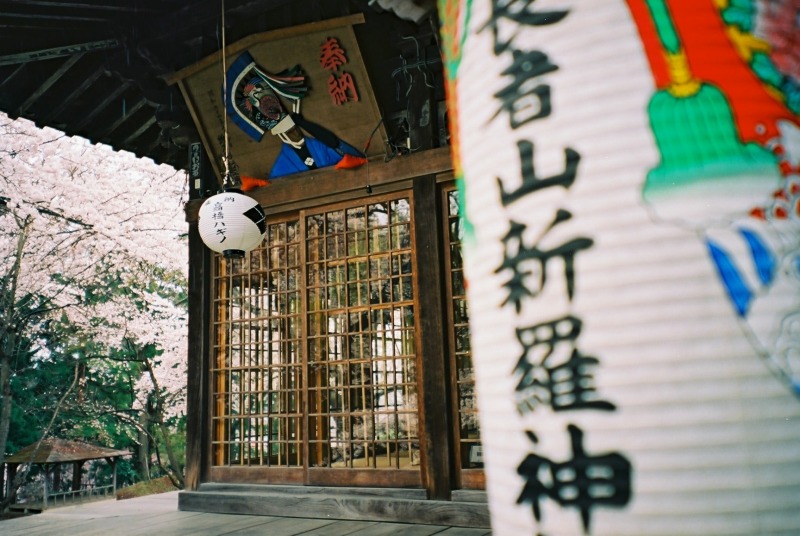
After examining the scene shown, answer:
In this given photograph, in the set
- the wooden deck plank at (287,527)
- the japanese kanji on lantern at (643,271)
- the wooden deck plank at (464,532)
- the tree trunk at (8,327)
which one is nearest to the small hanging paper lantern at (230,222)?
the wooden deck plank at (287,527)

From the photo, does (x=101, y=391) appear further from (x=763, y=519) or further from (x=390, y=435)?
(x=763, y=519)

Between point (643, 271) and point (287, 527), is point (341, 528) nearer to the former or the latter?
point (287, 527)

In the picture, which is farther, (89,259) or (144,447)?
(144,447)

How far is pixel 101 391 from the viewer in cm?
2055

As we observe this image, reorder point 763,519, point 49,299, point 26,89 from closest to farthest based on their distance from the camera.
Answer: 1. point 763,519
2. point 26,89
3. point 49,299

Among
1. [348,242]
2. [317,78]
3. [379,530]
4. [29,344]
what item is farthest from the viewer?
[29,344]

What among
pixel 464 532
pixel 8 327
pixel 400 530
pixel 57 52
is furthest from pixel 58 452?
pixel 464 532

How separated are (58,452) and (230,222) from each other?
14.2 m

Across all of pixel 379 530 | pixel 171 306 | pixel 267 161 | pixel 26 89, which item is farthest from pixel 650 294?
pixel 171 306

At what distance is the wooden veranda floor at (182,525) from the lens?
4.80 m

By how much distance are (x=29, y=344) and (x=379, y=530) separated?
16.9m

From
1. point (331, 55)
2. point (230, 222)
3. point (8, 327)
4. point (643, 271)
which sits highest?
point (331, 55)

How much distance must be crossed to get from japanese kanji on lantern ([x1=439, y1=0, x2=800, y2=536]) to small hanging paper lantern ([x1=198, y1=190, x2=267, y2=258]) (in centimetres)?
375

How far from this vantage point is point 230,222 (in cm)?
482
